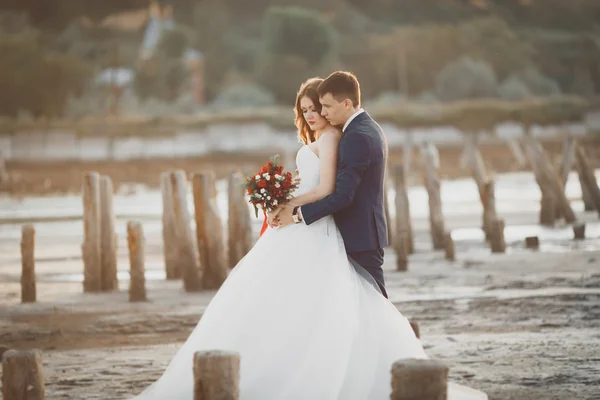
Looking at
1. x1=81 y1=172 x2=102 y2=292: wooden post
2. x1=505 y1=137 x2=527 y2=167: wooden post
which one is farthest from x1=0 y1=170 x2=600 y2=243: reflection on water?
x1=81 y1=172 x2=102 y2=292: wooden post

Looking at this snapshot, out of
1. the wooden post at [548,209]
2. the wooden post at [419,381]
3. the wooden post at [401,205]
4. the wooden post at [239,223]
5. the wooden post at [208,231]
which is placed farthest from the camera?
the wooden post at [548,209]

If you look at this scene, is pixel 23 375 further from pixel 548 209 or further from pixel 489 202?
pixel 548 209

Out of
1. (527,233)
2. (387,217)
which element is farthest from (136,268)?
(527,233)

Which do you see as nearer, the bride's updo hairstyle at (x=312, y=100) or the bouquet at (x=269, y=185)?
the bouquet at (x=269, y=185)

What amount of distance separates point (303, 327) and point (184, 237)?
813cm

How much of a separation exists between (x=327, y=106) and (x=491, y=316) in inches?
230

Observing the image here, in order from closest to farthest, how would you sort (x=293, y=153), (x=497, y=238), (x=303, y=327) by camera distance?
(x=303, y=327) → (x=497, y=238) → (x=293, y=153)

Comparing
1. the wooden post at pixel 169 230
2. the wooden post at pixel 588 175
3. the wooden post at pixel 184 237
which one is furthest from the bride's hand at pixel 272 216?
the wooden post at pixel 588 175

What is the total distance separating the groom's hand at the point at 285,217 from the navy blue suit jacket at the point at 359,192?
10cm

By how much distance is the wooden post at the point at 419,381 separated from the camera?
18.1 feet

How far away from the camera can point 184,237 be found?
14625 millimetres

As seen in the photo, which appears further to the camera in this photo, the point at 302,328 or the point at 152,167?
the point at 152,167

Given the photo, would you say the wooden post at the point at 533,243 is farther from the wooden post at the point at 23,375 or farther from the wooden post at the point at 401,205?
the wooden post at the point at 23,375

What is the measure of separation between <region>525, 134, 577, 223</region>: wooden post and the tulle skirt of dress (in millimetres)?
17327
